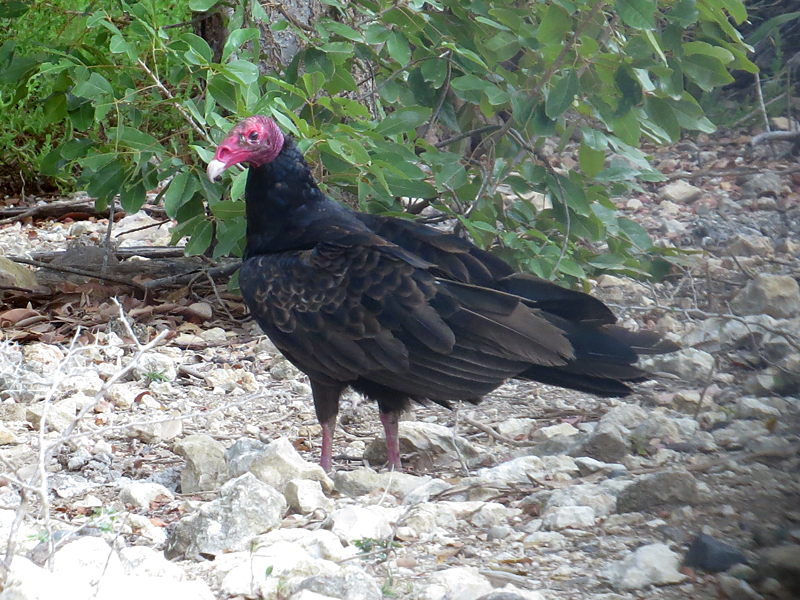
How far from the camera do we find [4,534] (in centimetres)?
238

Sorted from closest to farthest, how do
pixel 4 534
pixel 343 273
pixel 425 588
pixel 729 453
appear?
1. pixel 425 588
2. pixel 4 534
3. pixel 729 453
4. pixel 343 273

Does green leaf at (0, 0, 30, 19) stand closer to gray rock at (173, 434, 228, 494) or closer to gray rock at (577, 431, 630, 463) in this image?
gray rock at (173, 434, 228, 494)

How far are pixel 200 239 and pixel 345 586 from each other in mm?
2744

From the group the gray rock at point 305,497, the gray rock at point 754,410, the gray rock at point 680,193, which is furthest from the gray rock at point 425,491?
the gray rock at point 680,193

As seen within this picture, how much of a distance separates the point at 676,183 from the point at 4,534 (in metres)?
5.72

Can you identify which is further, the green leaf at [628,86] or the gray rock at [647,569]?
the green leaf at [628,86]

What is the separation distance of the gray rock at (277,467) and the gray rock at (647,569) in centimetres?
114

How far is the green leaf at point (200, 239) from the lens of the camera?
14.3ft

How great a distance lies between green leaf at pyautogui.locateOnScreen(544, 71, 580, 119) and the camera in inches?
138

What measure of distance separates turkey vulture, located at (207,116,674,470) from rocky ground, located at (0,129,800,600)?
0.80 feet

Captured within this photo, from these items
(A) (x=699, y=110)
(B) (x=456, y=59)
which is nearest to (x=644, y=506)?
(A) (x=699, y=110)

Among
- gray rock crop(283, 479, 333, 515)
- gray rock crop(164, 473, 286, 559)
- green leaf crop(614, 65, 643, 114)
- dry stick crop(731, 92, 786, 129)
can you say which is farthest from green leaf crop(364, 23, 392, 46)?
dry stick crop(731, 92, 786, 129)

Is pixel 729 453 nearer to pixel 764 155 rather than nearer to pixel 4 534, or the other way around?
pixel 4 534

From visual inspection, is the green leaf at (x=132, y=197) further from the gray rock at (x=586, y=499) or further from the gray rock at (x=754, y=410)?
the gray rock at (x=754, y=410)
